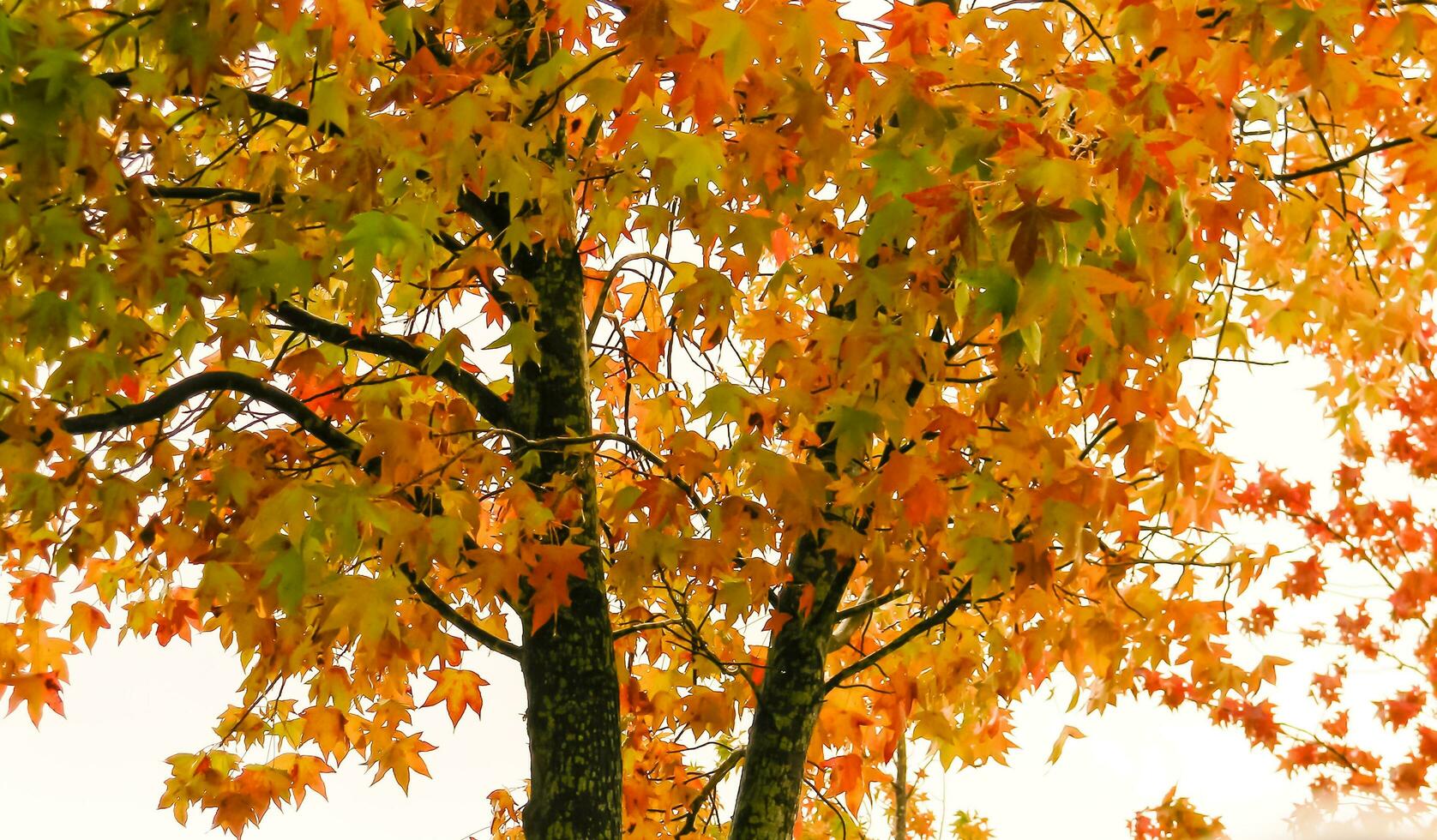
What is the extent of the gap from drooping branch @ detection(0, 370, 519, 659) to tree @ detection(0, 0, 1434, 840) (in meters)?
0.01

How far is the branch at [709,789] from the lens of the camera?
4.28 metres

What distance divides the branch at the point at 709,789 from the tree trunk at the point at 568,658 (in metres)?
0.83

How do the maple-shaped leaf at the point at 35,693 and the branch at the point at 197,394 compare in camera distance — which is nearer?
the branch at the point at 197,394

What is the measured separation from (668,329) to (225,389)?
58.0 inches

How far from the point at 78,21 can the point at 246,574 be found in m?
1.62

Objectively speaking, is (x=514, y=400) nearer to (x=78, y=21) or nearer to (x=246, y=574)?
(x=246, y=574)

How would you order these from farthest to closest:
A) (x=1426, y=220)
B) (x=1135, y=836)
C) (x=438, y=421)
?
(x=1135, y=836) < (x=438, y=421) < (x=1426, y=220)

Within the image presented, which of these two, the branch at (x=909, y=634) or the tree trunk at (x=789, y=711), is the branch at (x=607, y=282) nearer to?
the tree trunk at (x=789, y=711)

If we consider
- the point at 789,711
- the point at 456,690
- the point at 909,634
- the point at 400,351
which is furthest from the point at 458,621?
the point at 909,634

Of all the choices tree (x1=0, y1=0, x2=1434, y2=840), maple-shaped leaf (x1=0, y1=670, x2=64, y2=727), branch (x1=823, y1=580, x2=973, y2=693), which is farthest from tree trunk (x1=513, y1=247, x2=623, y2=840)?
maple-shaped leaf (x1=0, y1=670, x2=64, y2=727)

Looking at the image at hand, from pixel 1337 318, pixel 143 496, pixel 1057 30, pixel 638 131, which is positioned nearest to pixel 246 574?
pixel 143 496

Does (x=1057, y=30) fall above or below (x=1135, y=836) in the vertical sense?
above

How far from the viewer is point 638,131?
2.60m

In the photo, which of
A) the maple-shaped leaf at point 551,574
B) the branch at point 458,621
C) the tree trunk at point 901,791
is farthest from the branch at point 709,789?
the tree trunk at point 901,791
